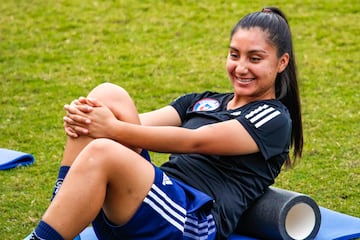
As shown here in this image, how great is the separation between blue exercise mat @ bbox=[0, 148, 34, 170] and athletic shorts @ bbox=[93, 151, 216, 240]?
2374mm

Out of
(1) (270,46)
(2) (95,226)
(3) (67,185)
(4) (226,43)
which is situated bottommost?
(4) (226,43)

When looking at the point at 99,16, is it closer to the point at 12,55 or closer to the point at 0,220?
the point at 12,55

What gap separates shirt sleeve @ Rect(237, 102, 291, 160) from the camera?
4270 millimetres

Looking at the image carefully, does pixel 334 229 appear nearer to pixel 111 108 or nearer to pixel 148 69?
pixel 111 108

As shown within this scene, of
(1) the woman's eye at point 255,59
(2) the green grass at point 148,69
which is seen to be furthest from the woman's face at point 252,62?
(2) the green grass at point 148,69

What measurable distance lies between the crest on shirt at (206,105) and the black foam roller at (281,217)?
22.6 inches

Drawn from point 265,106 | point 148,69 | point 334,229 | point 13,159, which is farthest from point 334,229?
point 148,69

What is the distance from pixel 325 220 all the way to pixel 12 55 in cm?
587

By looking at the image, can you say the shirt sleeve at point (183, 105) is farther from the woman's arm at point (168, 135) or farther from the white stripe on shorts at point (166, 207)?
the white stripe on shorts at point (166, 207)

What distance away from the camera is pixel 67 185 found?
382 centimetres

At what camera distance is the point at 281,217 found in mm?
4430

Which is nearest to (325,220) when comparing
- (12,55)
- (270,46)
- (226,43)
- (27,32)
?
(270,46)

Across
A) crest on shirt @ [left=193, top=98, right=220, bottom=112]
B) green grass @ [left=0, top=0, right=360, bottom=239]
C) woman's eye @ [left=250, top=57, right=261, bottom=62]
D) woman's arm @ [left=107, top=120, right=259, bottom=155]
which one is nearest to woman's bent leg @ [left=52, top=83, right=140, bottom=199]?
woman's arm @ [left=107, top=120, right=259, bottom=155]

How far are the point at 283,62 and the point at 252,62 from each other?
22cm
